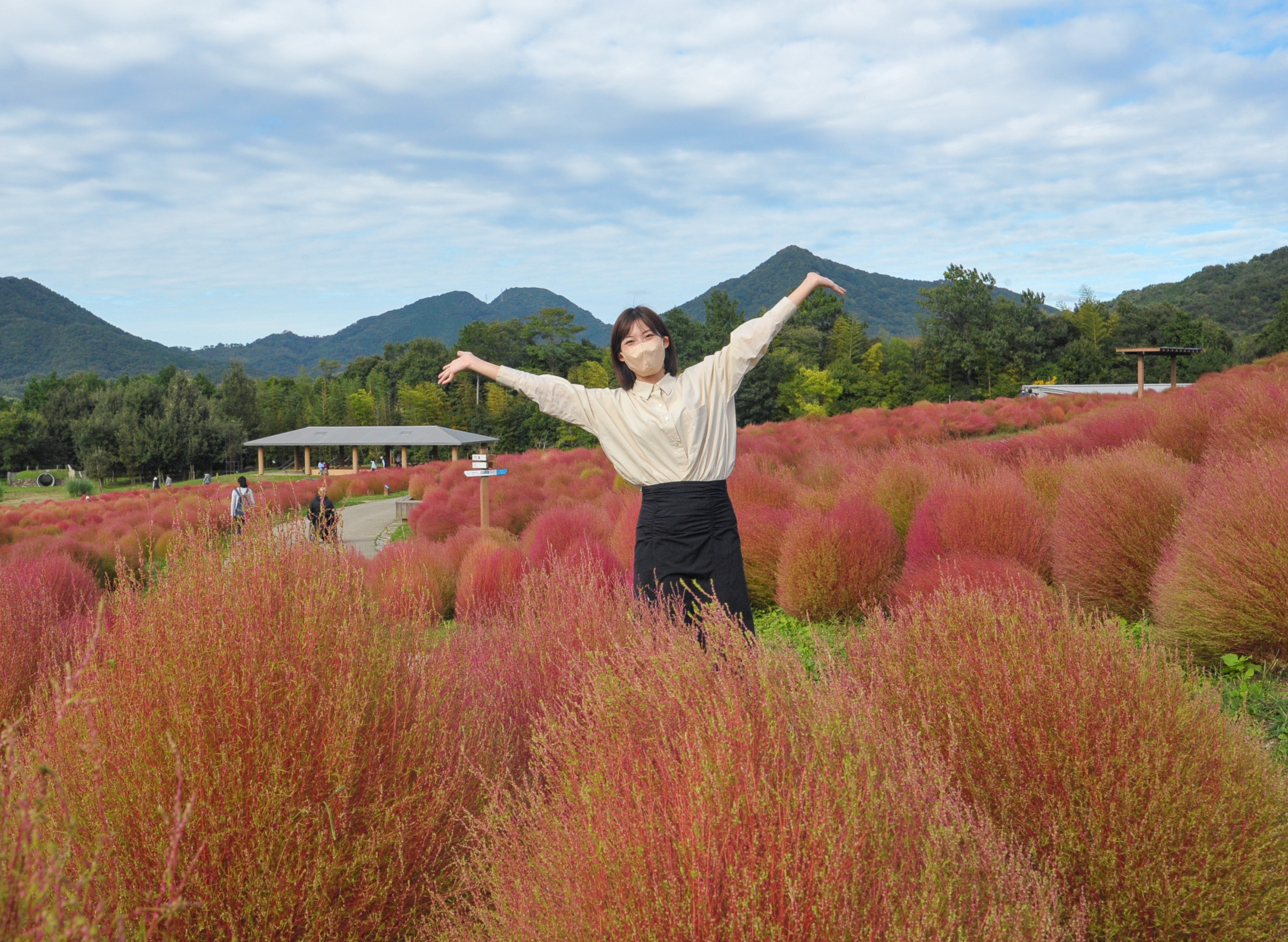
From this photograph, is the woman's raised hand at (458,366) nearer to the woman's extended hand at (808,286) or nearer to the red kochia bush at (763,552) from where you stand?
the woman's extended hand at (808,286)

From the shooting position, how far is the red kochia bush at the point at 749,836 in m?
1.44

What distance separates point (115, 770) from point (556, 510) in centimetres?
694

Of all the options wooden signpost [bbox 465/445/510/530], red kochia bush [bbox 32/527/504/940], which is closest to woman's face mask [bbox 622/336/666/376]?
red kochia bush [bbox 32/527/504/940]

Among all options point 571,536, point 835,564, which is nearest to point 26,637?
point 571,536

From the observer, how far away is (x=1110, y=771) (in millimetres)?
2234

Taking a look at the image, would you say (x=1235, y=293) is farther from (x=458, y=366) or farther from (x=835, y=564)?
(x=458, y=366)

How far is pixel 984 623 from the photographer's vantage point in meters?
2.69

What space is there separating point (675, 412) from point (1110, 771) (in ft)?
5.97

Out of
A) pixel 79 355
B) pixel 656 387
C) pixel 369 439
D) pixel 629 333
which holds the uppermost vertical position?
pixel 79 355

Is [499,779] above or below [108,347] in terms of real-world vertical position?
below

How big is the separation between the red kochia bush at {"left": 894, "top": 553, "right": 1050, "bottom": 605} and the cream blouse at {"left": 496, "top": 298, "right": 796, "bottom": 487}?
1436 mm

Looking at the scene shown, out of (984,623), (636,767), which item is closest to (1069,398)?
(984,623)

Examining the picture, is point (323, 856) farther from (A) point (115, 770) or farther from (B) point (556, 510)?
(B) point (556, 510)

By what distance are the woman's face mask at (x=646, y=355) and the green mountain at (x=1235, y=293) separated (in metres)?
82.3
